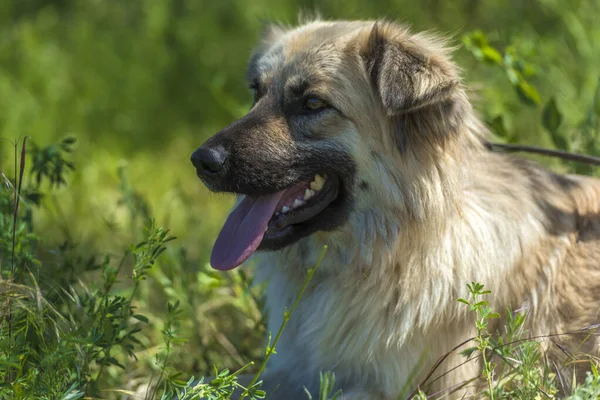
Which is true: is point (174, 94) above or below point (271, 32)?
below

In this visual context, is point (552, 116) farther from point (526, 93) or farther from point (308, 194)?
point (308, 194)

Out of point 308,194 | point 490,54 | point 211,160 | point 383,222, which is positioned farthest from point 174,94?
point 383,222

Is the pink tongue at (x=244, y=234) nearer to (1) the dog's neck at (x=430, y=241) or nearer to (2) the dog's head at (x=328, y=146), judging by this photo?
(2) the dog's head at (x=328, y=146)

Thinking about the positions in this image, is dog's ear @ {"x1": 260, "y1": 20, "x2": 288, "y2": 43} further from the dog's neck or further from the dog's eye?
the dog's neck

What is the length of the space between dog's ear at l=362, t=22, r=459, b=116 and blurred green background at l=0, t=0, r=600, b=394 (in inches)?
51.5

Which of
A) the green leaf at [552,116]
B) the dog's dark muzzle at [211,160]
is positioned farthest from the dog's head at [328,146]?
the green leaf at [552,116]

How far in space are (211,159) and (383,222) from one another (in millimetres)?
714

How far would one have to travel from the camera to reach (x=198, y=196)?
6.36 m

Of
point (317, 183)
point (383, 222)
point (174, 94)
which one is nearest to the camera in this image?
point (383, 222)

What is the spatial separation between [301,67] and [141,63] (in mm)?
4662

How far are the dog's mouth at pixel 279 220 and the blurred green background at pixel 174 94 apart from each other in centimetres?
66

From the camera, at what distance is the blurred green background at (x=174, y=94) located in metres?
4.23

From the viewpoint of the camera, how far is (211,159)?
9.84 feet

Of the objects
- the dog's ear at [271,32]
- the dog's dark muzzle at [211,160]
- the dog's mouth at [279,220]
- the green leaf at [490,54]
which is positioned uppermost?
the dog's ear at [271,32]
